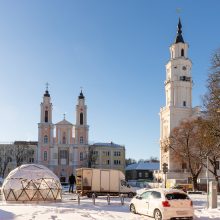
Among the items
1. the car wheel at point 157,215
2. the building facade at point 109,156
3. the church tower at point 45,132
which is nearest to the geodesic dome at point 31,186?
the car wheel at point 157,215

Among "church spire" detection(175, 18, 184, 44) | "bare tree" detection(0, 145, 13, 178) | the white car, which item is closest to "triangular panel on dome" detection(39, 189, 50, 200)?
the white car

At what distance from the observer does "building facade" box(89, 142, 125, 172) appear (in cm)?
10888

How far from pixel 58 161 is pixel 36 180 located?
210 ft

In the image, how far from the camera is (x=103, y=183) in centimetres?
4234

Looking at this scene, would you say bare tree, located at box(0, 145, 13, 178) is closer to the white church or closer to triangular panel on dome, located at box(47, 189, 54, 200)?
the white church

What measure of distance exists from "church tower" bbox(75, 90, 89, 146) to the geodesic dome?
208ft

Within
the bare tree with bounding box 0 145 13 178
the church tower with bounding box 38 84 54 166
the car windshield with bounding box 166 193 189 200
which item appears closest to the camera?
the car windshield with bounding box 166 193 189 200

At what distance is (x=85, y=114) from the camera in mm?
101875

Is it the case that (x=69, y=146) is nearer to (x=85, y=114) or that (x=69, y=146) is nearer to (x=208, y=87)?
(x=85, y=114)

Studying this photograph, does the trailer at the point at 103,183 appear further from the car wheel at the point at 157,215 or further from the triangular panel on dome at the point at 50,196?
the car wheel at the point at 157,215

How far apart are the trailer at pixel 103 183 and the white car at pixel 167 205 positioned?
65.4 ft

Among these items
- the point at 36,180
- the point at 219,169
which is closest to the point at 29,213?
the point at 36,180

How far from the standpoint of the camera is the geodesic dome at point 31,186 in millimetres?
33875

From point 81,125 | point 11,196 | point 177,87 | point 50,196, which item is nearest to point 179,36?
point 177,87
